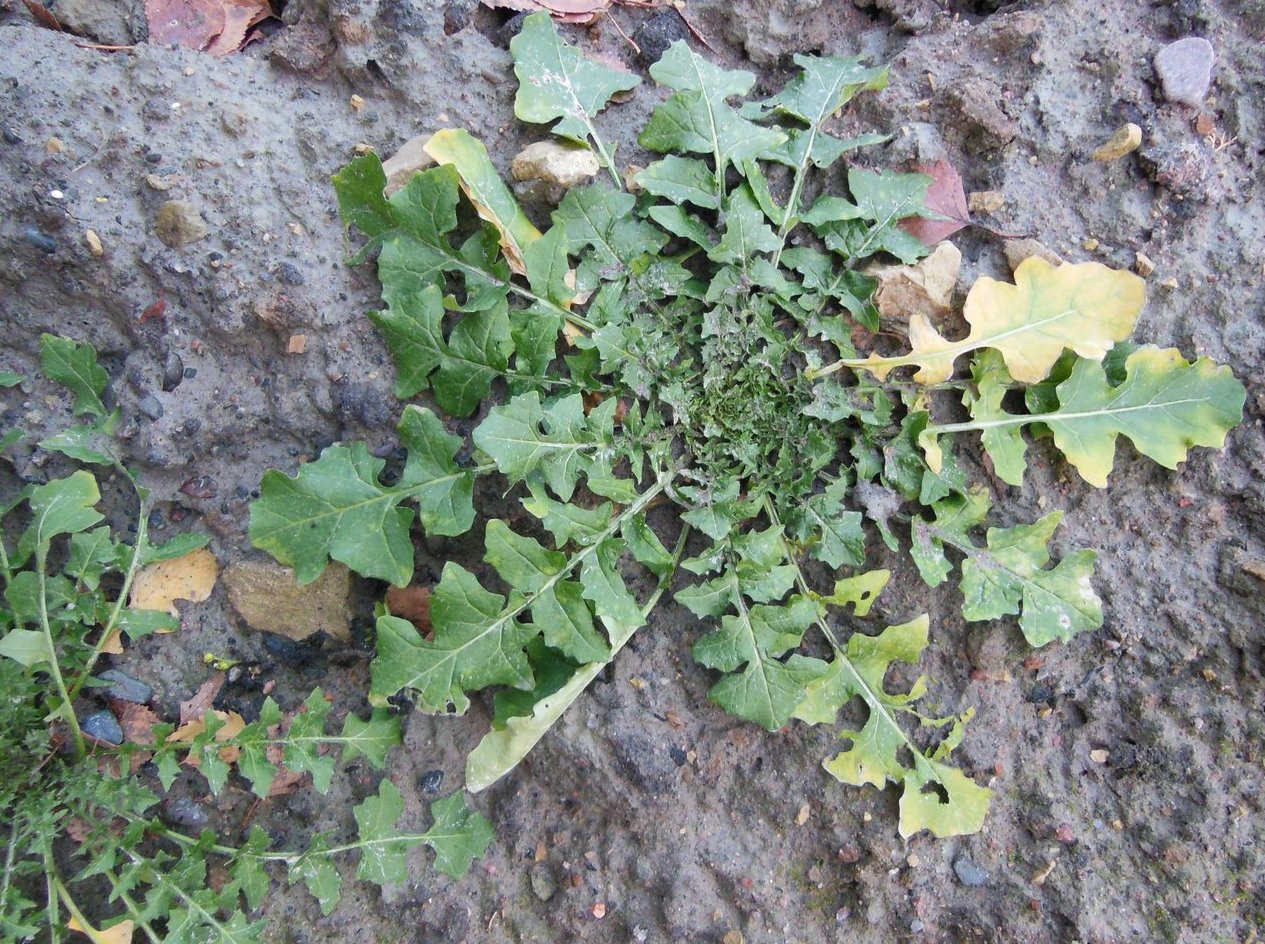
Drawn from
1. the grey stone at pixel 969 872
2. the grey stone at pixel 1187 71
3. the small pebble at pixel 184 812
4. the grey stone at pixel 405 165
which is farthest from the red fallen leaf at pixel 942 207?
the small pebble at pixel 184 812

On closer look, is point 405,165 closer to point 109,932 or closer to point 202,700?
point 202,700

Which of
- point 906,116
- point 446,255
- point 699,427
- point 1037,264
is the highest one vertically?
point 906,116

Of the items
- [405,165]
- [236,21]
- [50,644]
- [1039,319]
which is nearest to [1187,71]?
[1039,319]

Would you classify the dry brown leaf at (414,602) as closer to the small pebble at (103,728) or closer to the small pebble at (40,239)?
the small pebble at (103,728)

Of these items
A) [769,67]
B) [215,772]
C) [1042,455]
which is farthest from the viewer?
[769,67]

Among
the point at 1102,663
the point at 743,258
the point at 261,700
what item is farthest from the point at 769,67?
the point at 261,700

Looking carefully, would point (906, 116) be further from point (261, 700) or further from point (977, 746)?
point (261, 700)

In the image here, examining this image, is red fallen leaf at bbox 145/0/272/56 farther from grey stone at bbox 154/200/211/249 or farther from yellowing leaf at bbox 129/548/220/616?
yellowing leaf at bbox 129/548/220/616
